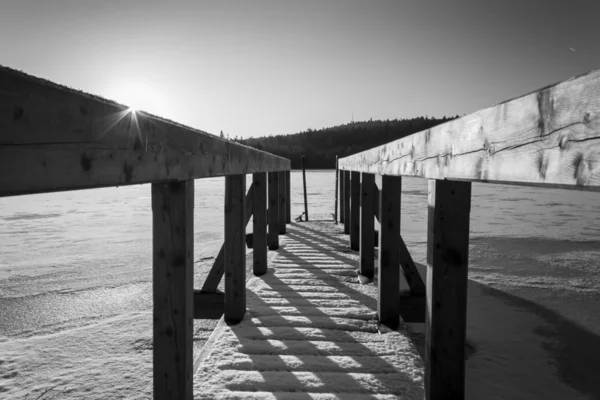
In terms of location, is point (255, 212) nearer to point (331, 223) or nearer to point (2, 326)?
point (2, 326)

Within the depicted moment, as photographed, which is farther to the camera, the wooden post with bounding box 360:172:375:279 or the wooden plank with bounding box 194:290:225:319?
the wooden post with bounding box 360:172:375:279

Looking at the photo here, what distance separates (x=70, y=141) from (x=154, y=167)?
0.47 meters

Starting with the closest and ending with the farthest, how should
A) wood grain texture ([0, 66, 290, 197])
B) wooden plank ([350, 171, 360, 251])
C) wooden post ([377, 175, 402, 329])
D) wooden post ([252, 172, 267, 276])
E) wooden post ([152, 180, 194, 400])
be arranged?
wood grain texture ([0, 66, 290, 197])
wooden post ([152, 180, 194, 400])
wooden post ([377, 175, 402, 329])
wooden post ([252, 172, 267, 276])
wooden plank ([350, 171, 360, 251])

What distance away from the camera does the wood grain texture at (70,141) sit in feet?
2.62

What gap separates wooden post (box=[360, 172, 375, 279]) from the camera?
4840mm

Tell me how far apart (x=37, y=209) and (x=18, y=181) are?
16.5 m

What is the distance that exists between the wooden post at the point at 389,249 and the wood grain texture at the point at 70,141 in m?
2.28

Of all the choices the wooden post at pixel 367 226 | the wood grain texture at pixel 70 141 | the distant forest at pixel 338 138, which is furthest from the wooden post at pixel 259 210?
the distant forest at pixel 338 138

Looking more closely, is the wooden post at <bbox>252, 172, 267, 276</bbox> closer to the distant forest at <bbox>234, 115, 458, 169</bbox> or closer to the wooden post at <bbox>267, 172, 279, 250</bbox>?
the wooden post at <bbox>267, 172, 279, 250</bbox>

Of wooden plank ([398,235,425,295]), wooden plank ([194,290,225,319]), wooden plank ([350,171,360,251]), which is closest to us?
wooden plank ([194,290,225,319])

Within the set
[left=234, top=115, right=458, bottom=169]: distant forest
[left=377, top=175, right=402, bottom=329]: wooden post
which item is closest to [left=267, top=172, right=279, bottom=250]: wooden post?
[left=377, top=175, right=402, bottom=329]: wooden post

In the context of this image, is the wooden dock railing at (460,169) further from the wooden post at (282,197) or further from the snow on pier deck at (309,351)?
the wooden post at (282,197)

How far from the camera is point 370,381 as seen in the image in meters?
2.54

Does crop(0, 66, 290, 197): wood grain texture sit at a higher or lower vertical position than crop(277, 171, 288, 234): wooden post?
higher
